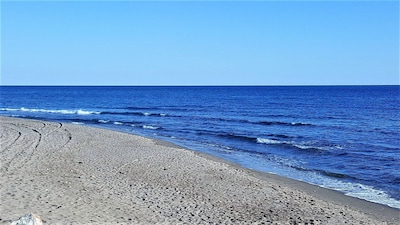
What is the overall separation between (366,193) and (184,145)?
1365 centimetres

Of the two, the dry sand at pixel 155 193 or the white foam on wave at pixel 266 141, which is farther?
the white foam on wave at pixel 266 141

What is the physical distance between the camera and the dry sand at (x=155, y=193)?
1088 cm

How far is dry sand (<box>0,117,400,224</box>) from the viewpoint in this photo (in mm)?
10883

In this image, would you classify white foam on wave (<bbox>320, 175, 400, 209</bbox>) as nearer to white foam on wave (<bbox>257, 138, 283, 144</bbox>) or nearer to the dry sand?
the dry sand

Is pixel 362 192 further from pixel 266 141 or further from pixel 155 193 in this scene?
pixel 266 141

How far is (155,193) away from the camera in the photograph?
13398 mm

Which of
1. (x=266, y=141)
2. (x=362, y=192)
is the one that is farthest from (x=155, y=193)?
(x=266, y=141)

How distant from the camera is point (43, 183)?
1362cm

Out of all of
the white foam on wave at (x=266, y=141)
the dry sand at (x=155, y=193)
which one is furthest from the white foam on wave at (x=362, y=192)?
the white foam on wave at (x=266, y=141)

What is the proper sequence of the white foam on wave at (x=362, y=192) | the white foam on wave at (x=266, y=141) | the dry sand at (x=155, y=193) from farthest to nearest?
the white foam on wave at (x=266, y=141) → the white foam on wave at (x=362, y=192) → the dry sand at (x=155, y=193)

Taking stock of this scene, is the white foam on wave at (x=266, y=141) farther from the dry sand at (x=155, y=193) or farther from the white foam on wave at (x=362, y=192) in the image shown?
the white foam on wave at (x=362, y=192)

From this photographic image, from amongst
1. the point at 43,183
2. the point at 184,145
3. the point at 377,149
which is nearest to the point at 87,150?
the point at 184,145

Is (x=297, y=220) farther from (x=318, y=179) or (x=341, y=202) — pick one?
(x=318, y=179)

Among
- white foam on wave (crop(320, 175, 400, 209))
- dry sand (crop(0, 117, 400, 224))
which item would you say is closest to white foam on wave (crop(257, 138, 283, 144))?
dry sand (crop(0, 117, 400, 224))
